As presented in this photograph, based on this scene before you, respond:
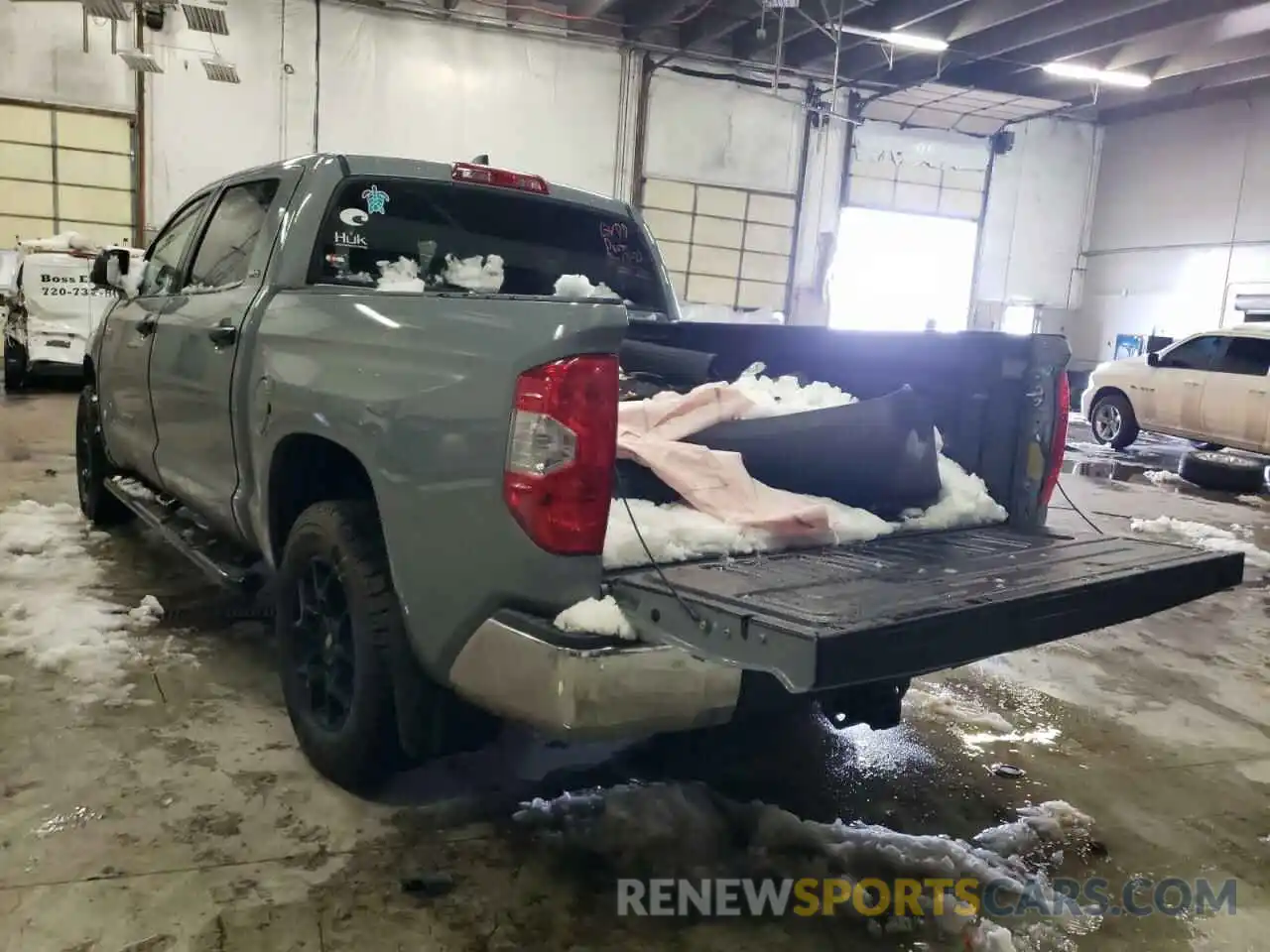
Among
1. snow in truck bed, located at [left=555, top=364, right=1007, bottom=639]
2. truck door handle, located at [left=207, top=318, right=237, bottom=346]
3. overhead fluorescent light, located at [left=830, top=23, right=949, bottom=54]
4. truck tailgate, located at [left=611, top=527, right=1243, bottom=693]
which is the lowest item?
truck tailgate, located at [left=611, top=527, right=1243, bottom=693]

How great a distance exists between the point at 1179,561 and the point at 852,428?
90 cm

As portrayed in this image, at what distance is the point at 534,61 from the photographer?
15125mm

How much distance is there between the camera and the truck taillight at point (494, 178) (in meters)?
3.39

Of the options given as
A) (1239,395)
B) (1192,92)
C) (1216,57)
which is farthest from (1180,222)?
(1239,395)

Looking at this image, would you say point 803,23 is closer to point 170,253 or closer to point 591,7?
point 591,7

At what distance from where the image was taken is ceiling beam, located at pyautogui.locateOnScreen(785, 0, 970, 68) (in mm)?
13125

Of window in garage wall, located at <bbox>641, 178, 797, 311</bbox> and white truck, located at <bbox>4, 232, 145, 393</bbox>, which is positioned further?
window in garage wall, located at <bbox>641, 178, 797, 311</bbox>

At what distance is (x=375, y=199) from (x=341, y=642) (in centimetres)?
147

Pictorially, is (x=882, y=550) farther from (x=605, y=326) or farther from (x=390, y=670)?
(x=390, y=670)

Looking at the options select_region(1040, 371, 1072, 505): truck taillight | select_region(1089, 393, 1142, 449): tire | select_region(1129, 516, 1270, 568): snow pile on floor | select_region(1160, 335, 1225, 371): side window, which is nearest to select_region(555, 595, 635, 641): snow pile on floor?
select_region(1040, 371, 1072, 505): truck taillight

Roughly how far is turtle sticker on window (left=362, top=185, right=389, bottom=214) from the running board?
1303mm

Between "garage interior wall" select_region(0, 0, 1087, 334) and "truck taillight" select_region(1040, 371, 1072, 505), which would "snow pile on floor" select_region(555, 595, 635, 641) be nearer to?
"truck taillight" select_region(1040, 371, 1072, 505)

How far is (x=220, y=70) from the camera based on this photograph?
41.9 ft

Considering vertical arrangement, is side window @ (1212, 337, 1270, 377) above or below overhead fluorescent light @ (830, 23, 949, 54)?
Answer: below
